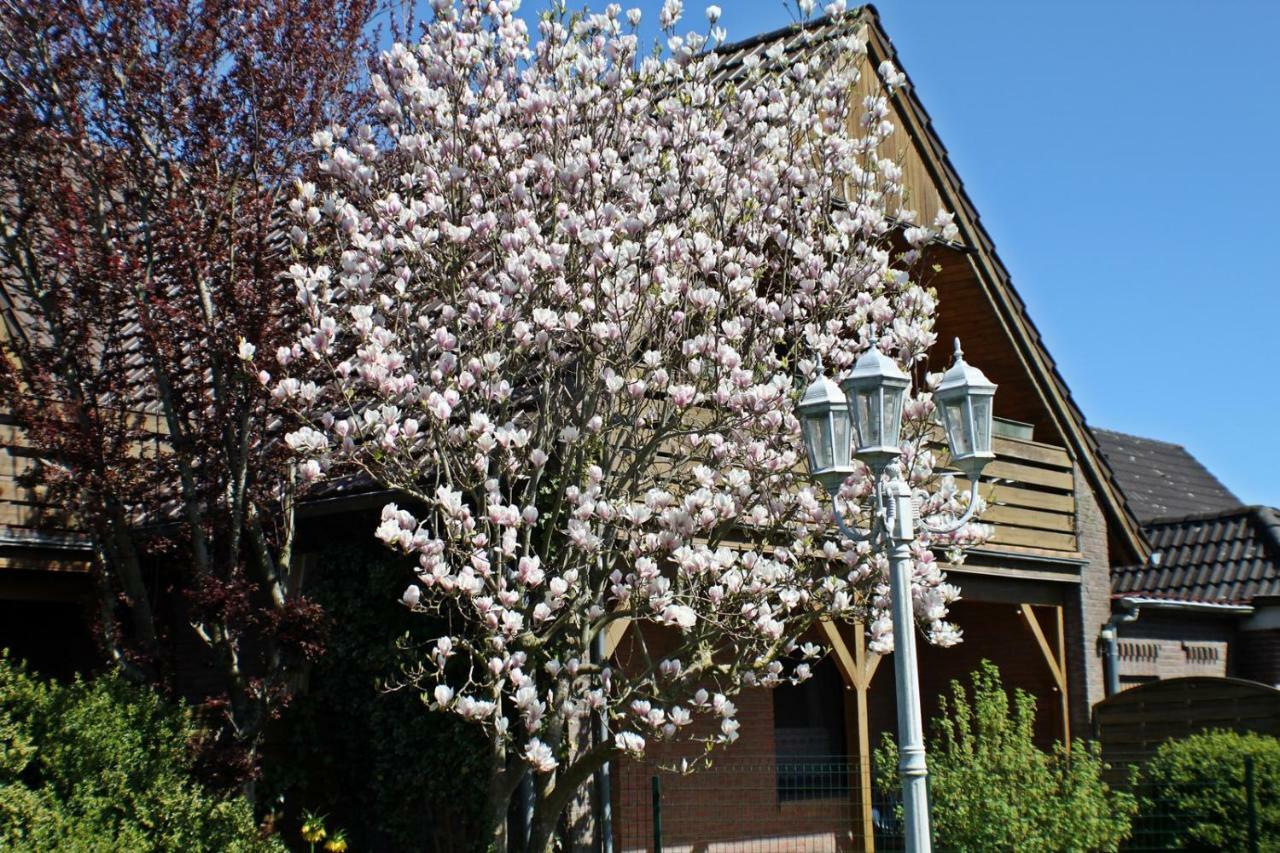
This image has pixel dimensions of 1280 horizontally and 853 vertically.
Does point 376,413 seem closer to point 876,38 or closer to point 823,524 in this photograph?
point 823,524

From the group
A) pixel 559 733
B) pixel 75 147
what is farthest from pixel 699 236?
pixel 75 147

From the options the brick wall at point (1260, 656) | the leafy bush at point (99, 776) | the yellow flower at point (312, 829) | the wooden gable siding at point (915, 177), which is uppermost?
the wooden gable siding at point (915, 177)

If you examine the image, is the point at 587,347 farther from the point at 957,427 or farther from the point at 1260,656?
the point at 1260,656

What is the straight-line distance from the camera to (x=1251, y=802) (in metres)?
11.2

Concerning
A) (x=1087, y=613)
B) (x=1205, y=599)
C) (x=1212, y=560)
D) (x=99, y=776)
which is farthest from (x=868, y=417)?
(x=1212, y=560)

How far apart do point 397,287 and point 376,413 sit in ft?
3.37

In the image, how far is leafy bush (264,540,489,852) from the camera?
1085 cm

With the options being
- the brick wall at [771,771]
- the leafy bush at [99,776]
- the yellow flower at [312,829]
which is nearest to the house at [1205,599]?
the brick wall at [771,771]

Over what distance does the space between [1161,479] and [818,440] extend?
730 inches

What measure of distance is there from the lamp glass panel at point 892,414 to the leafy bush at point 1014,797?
14.2 feet

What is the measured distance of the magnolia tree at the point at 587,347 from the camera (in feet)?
30.1

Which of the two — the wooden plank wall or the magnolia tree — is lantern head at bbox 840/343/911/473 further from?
the wooden plank wall

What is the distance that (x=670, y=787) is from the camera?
12.5m

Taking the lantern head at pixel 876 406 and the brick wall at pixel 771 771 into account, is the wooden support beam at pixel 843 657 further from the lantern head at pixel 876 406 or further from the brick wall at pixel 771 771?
the lantern head at pixel 876 406
